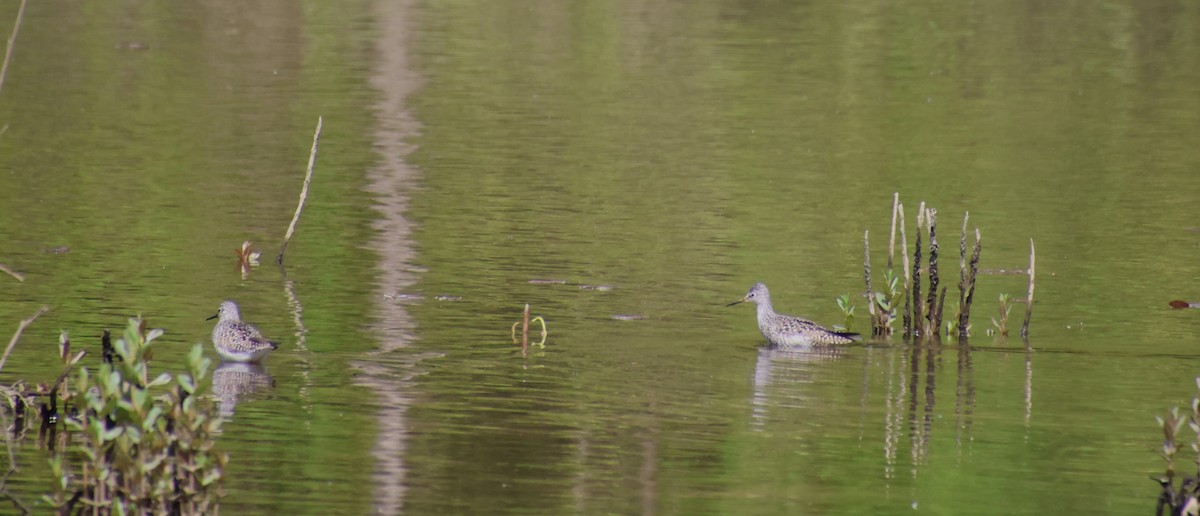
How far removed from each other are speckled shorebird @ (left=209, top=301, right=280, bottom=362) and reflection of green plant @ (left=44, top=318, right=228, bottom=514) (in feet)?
14.3

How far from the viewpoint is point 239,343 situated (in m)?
15.9

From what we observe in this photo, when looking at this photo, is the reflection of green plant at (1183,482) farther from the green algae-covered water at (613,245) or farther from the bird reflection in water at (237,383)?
the bird reflection in water at (237,383)

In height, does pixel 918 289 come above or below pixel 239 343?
above

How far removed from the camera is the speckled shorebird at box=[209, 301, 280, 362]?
1585 centimetres

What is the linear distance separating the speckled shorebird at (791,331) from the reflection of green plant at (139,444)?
7.13 metres

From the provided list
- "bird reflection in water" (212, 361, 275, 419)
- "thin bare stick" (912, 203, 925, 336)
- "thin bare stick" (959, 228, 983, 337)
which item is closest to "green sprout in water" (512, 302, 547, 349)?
"bird reflection in water" (212, 361, 275, 419)

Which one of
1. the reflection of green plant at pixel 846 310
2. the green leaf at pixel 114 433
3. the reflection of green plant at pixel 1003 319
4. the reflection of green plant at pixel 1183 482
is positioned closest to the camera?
the green leaf at pixel 114 433

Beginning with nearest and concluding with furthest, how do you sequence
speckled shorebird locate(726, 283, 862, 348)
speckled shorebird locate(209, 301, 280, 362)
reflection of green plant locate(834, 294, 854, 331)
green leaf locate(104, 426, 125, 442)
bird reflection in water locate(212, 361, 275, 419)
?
green leaf locate(104, 426, 125, 442) < bird reflection in water locate(212, 361, 275, 419) < speckled shorebird locate(209, 301, 280, 362) < speckled shorebird locate(726, 283, 862, 348) < reflection of green plant locate(834, 294, 854, 331)

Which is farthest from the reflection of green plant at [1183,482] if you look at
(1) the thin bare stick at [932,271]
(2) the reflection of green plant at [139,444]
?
(1) the thin bare stick at [932,271]

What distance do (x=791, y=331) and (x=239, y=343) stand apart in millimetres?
4765

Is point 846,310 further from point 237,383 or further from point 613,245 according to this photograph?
point 237,383

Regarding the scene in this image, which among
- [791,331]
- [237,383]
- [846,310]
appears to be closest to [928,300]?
[846,310]

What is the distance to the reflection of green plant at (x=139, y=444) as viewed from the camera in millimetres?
10758

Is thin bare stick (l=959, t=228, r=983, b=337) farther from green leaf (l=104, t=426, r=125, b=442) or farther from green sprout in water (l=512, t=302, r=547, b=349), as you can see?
green leaf (l=104, t=426, r=125, b=442)
